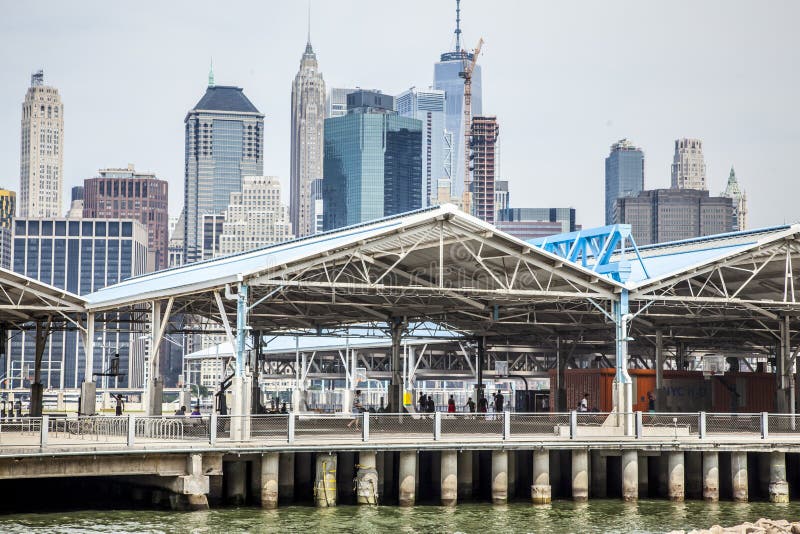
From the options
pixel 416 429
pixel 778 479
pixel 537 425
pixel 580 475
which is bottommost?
pixel 778 479

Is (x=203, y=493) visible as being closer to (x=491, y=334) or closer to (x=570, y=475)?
(x=570, y=475)

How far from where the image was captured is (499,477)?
42.6m

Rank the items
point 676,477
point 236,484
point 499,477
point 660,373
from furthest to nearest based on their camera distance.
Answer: point 660,373 → point 676,477 → point 499,477 → point 236,484

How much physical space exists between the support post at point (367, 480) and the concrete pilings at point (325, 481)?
32.8 inches

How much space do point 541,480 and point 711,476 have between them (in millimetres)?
6106

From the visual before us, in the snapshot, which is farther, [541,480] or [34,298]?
[34,298]

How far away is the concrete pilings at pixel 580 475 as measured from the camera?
4294 cm

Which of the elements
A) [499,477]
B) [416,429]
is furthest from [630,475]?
[416,429]

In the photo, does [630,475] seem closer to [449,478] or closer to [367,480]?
[449,478]

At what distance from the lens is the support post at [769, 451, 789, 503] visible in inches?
1745

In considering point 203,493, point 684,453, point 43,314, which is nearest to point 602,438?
point 684,453

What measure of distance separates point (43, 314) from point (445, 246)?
18.8m

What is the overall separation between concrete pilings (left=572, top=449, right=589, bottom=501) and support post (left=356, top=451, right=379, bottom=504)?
6.79 metres

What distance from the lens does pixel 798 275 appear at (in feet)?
176
